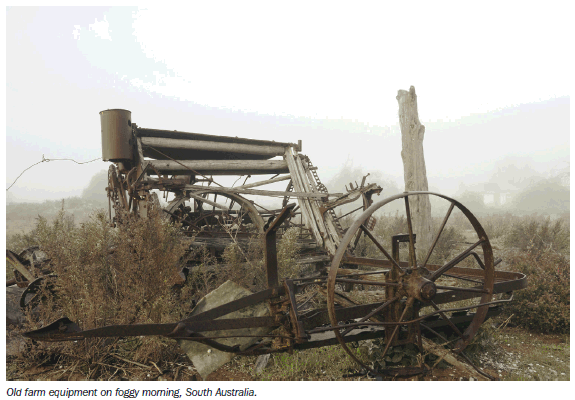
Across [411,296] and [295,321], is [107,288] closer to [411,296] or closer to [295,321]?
[295,321]

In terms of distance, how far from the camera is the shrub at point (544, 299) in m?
5.04

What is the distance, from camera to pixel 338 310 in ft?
9.97

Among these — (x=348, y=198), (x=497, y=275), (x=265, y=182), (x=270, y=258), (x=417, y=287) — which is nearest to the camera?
(x=417, y=287)

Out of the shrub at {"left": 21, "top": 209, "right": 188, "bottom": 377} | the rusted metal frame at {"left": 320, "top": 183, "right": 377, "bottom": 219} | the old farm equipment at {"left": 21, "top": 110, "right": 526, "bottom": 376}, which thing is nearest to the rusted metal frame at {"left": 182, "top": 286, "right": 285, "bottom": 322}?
the old farm equipment at {"left": 21, "top": 110, "right": 526, "bottom": 376}

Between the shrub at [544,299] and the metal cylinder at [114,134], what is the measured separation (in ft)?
22.3

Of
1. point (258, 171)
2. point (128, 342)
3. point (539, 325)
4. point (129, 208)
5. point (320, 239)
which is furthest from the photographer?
point (258, 171)

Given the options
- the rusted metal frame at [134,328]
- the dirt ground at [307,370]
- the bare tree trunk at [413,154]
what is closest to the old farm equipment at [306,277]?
the rusted metal frame at [134,328]

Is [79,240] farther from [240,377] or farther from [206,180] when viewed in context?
[206,180]

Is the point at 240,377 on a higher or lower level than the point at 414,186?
lower

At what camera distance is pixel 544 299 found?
512cm

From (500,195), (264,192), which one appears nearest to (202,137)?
(264,192)

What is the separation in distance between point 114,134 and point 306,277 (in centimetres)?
434

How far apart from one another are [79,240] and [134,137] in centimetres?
301

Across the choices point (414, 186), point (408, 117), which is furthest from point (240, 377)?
point (408, 117)
